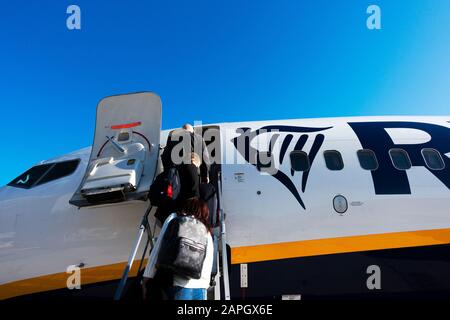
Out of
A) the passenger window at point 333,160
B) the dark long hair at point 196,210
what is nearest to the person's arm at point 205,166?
the dark long hair at point 196,210

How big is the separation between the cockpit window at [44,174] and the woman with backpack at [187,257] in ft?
12.1

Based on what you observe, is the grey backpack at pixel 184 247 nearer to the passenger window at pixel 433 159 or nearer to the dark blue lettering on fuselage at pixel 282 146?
the dark blue lettering on fuselage at pixel 282 146

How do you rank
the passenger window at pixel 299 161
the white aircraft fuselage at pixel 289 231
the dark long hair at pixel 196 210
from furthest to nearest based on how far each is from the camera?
the passenger window at pixel 299 161 < the white aircraft fuselage at pixel 289 231 < the dark long hair at pixel 196 210

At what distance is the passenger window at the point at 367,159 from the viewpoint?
527 centimetres

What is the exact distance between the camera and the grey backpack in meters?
2.28

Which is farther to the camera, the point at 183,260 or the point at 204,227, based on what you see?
the point at 204,227

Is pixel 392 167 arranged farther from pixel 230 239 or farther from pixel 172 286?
pixel 172 286

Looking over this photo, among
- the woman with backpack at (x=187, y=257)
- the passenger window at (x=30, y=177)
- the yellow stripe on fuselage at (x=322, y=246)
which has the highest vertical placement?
the passenger window at (x=30, y=177)

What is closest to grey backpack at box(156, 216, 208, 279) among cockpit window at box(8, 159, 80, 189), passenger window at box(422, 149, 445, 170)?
cockpit window at box(8, 159, 80, 189)

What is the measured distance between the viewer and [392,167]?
17.3 feet

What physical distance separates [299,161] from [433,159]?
2.29 meters
